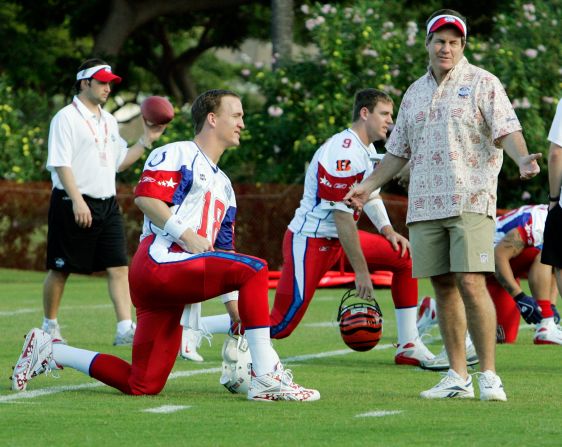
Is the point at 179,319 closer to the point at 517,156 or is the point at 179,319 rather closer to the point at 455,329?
the point at 455,329

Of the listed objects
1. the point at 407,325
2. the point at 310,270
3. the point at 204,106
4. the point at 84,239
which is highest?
the point at 204,106

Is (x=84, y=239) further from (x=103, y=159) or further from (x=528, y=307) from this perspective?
(x=528, y=307)

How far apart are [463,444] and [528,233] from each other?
5741mm

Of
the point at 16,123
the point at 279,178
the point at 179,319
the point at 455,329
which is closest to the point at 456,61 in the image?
the point at 455,329

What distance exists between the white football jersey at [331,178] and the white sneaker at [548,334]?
242 centimetres

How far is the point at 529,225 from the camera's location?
11586mm

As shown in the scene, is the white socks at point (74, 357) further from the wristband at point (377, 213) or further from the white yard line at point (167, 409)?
the wristband at point (377, 213)

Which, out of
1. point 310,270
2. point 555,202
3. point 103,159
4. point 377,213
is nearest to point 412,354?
point 310,270

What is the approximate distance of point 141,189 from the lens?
7535mm

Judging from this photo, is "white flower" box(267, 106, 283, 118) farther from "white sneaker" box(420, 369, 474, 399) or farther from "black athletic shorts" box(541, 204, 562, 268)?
"white sneaker" box(420, 369, 474, 399)

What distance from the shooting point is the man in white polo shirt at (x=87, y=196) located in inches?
439

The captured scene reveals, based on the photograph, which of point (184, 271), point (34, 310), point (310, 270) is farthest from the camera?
point (34, 310)

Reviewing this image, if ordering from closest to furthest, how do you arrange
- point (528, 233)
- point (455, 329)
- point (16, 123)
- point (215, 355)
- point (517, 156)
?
point (517, 156) → point (455, 329) → point (215, 355) → point (528, 233) → point (16, 123)

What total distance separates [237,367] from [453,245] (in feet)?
4.63
